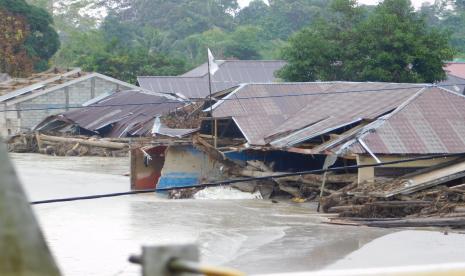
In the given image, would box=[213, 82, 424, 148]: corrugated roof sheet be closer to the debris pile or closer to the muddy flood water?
the muddy flood water

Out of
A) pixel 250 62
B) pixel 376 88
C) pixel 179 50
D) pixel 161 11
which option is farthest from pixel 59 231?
pixel 161 11

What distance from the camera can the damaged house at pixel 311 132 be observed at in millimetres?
20547

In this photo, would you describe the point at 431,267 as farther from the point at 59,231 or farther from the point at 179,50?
the point at 179,50

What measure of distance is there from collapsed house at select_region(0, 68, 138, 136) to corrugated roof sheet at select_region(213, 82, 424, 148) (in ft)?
68.4

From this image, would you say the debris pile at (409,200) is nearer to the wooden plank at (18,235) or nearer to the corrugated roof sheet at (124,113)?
the wooden plank at (18,235)

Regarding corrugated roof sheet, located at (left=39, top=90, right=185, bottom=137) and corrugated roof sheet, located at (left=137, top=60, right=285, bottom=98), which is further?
corrugated roof sheet, located at (left=137, top=60, right=285, bottom=98)

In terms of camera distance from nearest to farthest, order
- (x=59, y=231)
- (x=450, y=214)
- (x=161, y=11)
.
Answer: (x=450, y=214) < (x=59, y=231) < (x=161, y=11)

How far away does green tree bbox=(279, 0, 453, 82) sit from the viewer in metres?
31.9

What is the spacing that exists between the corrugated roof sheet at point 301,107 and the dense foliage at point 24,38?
107ft

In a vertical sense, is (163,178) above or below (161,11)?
below

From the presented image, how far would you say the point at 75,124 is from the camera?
41.5 metres

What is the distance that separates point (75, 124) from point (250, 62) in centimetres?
1205

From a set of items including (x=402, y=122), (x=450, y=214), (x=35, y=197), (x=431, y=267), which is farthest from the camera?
Answer: (x=35, y=197)

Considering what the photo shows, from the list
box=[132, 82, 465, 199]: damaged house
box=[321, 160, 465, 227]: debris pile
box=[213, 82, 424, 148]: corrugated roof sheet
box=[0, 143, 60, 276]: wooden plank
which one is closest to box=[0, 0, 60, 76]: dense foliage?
box=[132, 82, 465, 199]: damaged house
